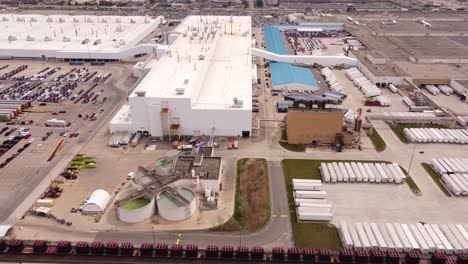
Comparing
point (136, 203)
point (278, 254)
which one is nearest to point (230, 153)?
point (136, 203)

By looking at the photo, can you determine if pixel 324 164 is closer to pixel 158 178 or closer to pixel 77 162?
pixel 158 178

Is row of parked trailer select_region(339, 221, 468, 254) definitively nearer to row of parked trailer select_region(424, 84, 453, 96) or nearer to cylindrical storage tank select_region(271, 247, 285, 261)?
cylindrical storage tank select_region(271, 247, 285, 261)

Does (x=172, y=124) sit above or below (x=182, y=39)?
below

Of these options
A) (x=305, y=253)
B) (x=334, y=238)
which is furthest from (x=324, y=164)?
Answer: (x=305, y=253)

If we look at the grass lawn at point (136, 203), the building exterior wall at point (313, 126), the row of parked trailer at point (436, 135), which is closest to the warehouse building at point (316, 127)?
the building exterior wall at point (313, 126)

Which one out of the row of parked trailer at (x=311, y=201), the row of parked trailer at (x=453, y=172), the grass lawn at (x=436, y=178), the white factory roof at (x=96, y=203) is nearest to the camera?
the row of parked trailer at (x=311, y=201)

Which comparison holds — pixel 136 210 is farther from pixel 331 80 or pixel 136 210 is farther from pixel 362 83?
pixel 362 83

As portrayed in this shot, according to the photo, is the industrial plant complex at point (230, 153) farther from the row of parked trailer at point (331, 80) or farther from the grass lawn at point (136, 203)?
the row of parked trailer at point (331, 80)

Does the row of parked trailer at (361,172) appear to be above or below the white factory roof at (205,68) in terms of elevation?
below
